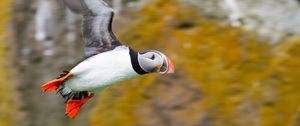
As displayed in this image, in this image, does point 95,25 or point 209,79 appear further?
point 209,79

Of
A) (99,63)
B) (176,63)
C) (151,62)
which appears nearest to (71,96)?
(99,63)

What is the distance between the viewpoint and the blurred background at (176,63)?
6.86 metres

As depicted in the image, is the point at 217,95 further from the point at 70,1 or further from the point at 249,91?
the point at 70,1

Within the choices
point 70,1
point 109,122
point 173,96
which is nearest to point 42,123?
point 109,122

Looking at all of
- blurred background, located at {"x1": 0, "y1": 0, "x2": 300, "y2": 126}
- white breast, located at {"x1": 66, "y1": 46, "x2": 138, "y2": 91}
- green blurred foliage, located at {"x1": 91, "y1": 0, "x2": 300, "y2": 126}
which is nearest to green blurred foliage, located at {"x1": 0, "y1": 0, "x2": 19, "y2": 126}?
blurred background, located at {"x1": 0, "y1": 0, "x2": 300, "y2": 126}

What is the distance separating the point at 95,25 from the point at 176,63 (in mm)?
2367

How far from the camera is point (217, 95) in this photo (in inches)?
269

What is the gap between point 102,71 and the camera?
4.29 metres

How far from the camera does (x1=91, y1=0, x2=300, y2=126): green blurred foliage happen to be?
6.84 meters

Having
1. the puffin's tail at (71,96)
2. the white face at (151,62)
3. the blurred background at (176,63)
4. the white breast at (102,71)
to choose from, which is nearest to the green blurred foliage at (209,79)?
the blurred background at (176,63)

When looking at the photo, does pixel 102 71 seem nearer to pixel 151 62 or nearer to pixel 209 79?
pixel 151 62

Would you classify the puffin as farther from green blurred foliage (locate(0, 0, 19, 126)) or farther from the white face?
green blurred foliage (locate(0, 0, 19, 126))

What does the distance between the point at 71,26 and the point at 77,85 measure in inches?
107

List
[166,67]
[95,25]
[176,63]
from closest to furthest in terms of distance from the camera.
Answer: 1. [166,67]
2. [95,25]
3. [176,63]
